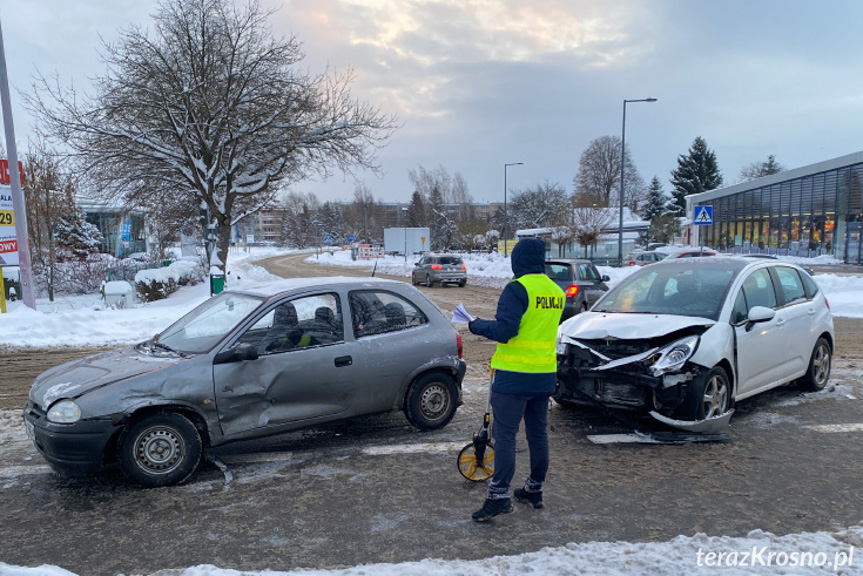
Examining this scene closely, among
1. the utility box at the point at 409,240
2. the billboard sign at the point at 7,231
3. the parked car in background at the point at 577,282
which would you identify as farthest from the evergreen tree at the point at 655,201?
the billboard sign at the point at 7,231

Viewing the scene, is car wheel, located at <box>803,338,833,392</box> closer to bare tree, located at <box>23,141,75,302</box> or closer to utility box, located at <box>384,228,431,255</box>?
bare tree, located at <box>23,141,75,302</box>

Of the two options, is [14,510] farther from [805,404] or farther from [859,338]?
[859,338]

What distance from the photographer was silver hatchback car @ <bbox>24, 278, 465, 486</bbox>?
4.32m

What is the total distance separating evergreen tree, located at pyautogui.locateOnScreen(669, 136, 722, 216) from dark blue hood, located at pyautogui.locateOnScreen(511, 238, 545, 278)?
261ft

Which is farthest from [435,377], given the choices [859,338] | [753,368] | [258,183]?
[258,183]

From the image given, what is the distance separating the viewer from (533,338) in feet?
12.7

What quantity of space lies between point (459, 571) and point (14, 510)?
323 cm

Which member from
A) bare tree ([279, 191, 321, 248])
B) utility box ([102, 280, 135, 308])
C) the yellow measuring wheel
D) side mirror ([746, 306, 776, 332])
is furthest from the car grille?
bare tree ([279, 191, 321, 248])

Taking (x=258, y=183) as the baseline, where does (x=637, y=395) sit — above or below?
below

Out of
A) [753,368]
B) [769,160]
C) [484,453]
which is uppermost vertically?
[769,160]

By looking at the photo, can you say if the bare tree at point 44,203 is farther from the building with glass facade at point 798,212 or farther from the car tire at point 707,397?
the building with glass facade at point 798,212

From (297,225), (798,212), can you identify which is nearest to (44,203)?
(798,212)

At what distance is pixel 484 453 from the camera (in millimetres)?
4508

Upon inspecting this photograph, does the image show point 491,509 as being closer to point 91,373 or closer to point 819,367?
point 91,373
